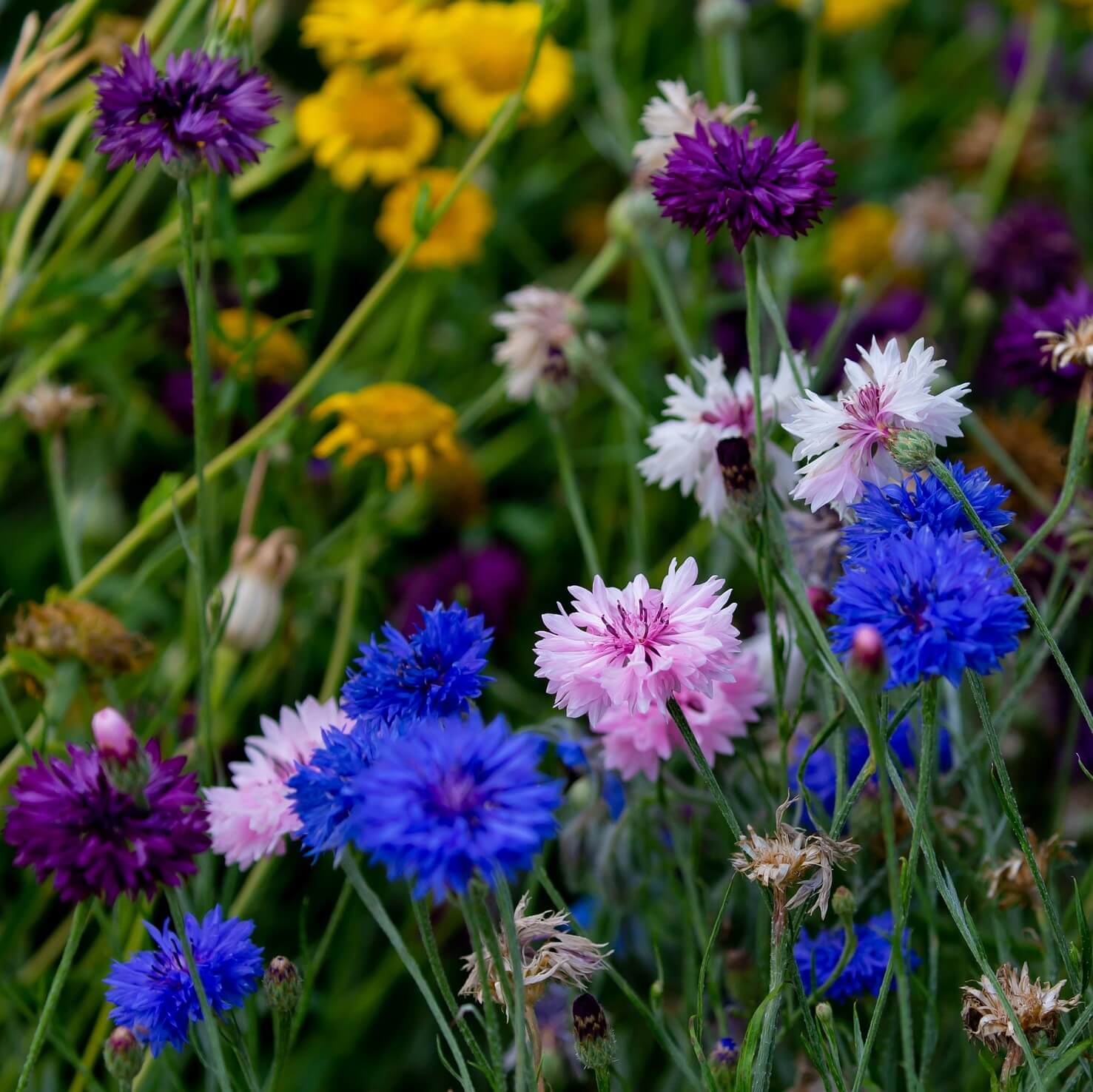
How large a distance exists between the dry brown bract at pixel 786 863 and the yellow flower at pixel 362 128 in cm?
61

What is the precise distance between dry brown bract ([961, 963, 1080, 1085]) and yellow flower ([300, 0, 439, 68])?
69 cm

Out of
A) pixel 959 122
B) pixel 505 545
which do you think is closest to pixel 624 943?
pixel 505 545

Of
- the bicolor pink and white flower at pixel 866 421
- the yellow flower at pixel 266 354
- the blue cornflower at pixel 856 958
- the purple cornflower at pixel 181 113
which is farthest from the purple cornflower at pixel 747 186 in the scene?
the yellow flower at pixel 266 354

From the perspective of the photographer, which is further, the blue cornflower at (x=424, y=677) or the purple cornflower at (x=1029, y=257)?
the purple cornflower at (x=1029, y=257)

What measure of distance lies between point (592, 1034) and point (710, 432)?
10.3 inches

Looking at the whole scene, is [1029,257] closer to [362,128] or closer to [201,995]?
[362,128]

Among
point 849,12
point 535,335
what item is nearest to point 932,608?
point 535,335

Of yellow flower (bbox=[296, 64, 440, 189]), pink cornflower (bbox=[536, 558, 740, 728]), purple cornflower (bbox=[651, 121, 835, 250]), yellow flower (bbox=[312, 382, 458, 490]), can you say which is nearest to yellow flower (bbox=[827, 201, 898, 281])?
yellow flower (bbox=[296, 64, 440, 189])

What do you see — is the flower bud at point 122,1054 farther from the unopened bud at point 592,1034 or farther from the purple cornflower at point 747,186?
the purple cornflower at point 747,186

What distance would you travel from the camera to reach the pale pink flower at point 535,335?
69 centimetres

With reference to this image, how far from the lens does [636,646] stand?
412 mm

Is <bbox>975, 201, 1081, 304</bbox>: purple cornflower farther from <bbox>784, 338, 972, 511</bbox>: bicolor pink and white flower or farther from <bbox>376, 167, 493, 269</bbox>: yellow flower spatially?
<bbox>784, 338, 972, 511</bbox>: bicolor pink and white flower

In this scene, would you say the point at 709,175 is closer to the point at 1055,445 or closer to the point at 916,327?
the point at 1055,445

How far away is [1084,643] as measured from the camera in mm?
764
